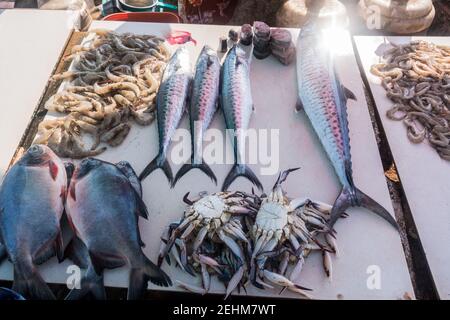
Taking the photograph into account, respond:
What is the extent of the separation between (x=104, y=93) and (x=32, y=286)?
1.81 m

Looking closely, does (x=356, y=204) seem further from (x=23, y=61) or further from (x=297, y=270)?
(x=23, y=61)

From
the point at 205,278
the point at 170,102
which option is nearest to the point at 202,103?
the point at 170,102

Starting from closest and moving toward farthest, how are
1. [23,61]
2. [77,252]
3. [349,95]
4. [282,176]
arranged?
[77,252] → [282,176] → [349,95] → [23,61]

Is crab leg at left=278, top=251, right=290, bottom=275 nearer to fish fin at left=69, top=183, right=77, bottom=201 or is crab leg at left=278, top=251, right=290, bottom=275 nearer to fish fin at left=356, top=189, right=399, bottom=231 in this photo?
fish fin at left=356, top=189, right=399, bottom=231

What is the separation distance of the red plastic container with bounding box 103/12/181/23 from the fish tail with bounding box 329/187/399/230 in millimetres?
2929

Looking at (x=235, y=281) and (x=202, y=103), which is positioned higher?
(x=202, y=103)

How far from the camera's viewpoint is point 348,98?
11.7 ft

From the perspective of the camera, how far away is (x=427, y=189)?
2.93m

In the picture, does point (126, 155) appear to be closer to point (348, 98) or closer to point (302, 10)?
point (348, 98)

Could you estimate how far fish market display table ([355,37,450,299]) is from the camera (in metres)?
2.56

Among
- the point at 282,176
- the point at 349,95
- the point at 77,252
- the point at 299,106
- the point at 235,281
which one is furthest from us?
the point at 349,95

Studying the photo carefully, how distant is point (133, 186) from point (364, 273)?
1.59m

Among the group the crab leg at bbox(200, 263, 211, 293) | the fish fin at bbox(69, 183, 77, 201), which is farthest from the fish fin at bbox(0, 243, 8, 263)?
the crab leg at bbox(200, 263, 211, 293)

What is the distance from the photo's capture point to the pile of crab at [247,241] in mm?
2371
